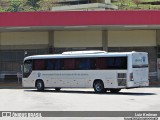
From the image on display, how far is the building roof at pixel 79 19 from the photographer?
3941cm

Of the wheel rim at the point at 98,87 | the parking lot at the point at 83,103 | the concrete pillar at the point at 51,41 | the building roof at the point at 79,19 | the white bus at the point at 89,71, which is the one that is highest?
the building roof at the point at 79,19

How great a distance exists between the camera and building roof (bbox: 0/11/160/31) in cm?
3941

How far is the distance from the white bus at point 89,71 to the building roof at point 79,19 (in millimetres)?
6831

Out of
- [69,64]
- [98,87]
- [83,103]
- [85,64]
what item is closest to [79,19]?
[69,64]

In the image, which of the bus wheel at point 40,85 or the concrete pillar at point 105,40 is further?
the concrete pillar at point 105,40

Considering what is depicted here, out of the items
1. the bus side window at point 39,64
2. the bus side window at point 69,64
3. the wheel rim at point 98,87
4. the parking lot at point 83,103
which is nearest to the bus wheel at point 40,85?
the bus side window at point 39,64

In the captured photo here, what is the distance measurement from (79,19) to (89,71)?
10741mm

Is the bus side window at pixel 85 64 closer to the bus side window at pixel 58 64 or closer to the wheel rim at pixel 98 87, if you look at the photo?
the wheel rim at pixel 98 87

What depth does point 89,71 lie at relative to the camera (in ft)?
99.3

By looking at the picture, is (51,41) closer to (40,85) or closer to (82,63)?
(40,85)

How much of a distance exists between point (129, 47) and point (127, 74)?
57.6 ft

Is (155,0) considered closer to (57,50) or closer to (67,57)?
(57,50)

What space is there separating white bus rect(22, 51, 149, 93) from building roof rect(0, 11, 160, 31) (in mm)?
6831

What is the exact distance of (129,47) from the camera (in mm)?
45281
